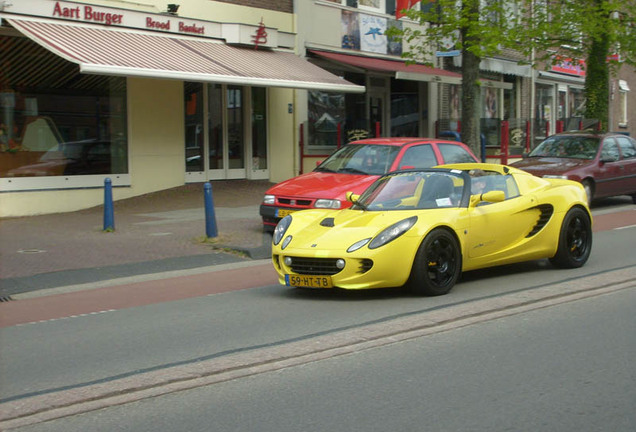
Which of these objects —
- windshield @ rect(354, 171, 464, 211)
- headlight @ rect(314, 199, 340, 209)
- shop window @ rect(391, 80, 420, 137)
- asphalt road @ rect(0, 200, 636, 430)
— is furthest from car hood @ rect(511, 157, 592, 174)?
shop window @ rect(391, 80, 420, 137)

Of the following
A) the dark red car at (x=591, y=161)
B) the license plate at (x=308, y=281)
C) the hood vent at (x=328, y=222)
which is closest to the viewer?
the license plate at (x=308, y=281)

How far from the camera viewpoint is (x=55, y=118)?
17.1m

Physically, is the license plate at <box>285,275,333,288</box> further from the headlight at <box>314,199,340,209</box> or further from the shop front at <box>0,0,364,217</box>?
the shop front at <box>0,0,364,217</box>

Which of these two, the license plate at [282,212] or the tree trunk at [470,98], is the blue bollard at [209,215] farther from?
the tree trunk at [470,98]

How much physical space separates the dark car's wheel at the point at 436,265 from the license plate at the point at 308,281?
84 centimetres

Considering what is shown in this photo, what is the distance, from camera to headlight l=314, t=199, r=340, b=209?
12.6m

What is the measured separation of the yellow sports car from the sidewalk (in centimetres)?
306

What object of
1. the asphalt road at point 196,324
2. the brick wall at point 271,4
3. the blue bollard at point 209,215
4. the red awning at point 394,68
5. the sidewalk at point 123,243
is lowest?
A: the asphalt road at point 196,324

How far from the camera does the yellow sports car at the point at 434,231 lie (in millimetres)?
8008

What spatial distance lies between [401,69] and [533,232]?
14880 mm

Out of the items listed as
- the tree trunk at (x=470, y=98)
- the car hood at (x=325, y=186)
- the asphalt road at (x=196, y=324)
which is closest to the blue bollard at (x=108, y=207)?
the car hood at (x=325, y=186)

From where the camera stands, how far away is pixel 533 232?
372 inches

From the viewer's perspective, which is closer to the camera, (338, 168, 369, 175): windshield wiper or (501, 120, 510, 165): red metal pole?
(338, 168, 369, 175): windshield wiper

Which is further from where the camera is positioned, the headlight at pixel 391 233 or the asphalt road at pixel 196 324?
the headlight at pixel 391 233
